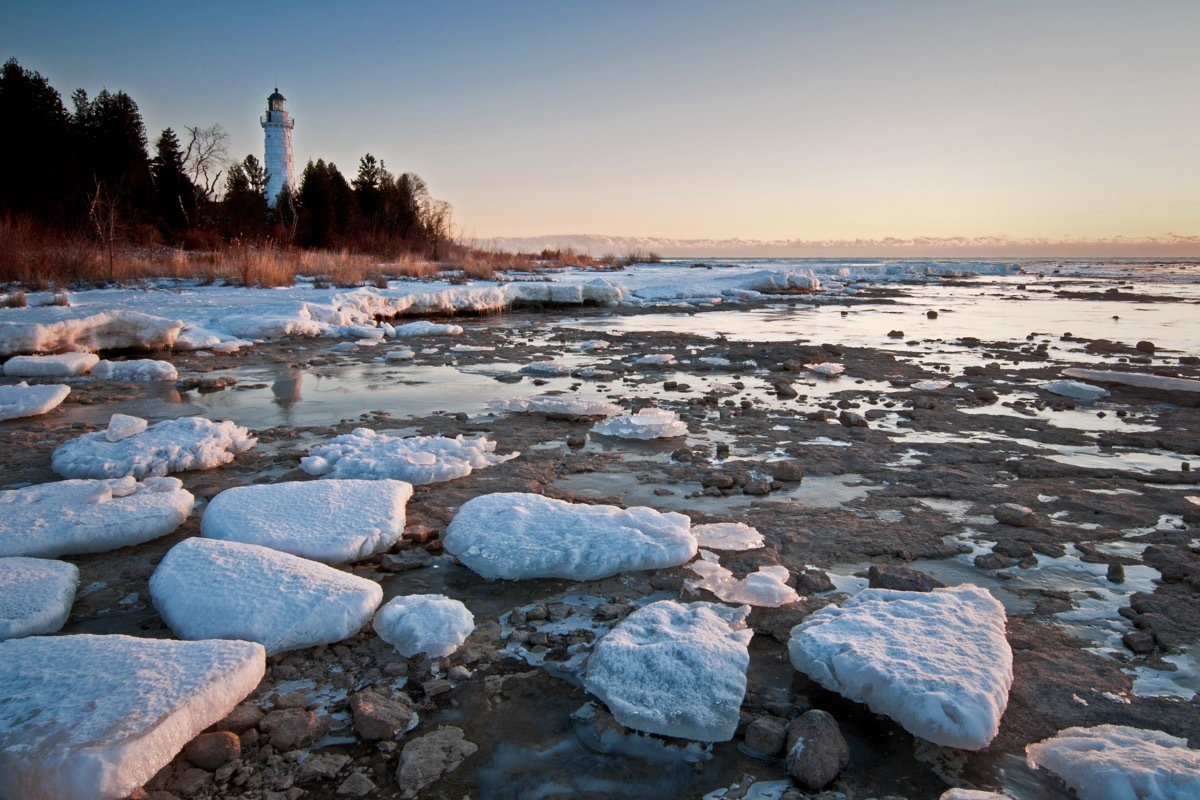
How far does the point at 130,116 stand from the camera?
2547 cm

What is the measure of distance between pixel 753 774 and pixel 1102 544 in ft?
6.79

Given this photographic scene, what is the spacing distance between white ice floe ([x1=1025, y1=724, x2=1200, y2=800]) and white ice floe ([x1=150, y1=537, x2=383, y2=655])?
5.90ft

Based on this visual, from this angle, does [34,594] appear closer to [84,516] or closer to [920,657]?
[84,516]

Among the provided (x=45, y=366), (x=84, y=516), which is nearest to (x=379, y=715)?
(x=84, y=516)

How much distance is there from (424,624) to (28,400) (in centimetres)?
442

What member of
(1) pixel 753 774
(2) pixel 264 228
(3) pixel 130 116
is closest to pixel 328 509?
(1) pixel 753 774

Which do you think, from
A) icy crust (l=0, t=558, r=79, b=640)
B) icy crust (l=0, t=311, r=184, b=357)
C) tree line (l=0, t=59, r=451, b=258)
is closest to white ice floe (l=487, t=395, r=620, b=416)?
icy crust (l=0, t=558, r=79, b=640)

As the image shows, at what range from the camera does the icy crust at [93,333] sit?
263 inches

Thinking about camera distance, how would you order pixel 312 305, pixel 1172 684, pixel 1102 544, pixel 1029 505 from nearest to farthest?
pixel 1172 684 < pixel 1102 544 < pixel 1029 505 < pixel 312 305

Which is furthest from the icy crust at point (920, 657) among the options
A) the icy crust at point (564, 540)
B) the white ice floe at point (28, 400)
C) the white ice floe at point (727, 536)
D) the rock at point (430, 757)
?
the white ice floe at point (28, 400)

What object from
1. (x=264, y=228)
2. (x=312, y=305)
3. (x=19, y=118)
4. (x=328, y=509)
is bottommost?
(x=328, y=509)

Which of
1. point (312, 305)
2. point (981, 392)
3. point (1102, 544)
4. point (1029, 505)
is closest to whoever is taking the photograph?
point (1102, 544)

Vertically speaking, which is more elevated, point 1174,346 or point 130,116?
point 130,116

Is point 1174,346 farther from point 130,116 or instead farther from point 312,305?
point 130,116
